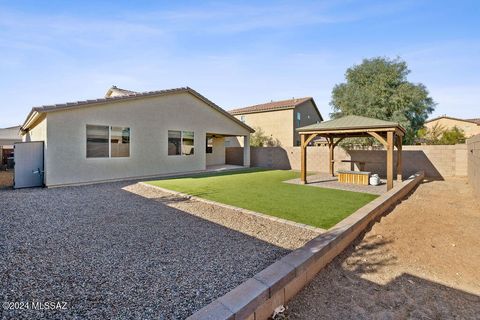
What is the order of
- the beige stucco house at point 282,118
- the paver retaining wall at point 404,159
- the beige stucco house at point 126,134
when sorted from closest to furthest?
the beige stucco house at point 126,134, the paver retaining wall at point 404,159, the beige stucco house at point 282,118

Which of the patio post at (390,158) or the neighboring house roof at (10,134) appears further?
the neighboring house roof at (10,134)

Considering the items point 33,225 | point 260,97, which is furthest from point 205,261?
point 260,97

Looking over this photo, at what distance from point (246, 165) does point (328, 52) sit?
9988mm

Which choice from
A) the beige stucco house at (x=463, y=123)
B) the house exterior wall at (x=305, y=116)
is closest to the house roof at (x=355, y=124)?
the house exterior wall at (x=305, y=116)

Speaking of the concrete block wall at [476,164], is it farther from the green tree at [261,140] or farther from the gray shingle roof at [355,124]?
the green tree at [261,140]

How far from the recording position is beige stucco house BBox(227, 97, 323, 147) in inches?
1008

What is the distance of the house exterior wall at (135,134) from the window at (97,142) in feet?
0.72

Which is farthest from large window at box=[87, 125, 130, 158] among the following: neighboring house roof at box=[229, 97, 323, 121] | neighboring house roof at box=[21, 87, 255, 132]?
neighboring house roof at box=[229, 97, 323, 121]

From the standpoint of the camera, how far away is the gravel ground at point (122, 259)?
2641mm

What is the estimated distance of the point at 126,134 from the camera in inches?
467

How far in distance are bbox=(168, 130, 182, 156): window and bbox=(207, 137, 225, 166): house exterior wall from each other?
5.64 m

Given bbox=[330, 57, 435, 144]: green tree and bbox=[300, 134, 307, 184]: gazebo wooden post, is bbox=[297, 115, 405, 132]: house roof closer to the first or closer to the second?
bbox=[300, 134, 307, 184]: gazebo wooden post

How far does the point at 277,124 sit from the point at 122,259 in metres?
24.4

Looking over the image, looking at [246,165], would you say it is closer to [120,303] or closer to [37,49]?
[37,49]
